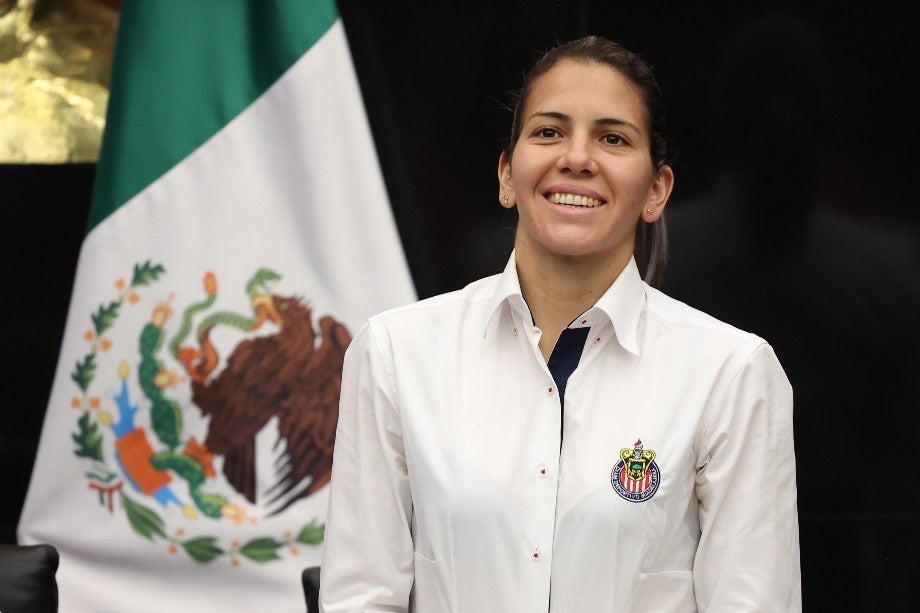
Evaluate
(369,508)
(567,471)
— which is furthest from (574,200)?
(369,508)

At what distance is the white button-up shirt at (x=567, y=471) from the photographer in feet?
5.00

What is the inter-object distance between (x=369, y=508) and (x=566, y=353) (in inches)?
12.8

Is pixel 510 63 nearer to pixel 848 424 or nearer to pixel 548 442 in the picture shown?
pixel 848 424

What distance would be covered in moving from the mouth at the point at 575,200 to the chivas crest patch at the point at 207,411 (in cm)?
119

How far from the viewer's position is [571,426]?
159cm

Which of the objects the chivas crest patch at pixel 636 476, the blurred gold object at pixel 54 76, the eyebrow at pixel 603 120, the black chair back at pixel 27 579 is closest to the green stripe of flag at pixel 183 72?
the blurred gold object at pixel 54 76

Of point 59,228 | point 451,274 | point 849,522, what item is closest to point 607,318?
point 451,274

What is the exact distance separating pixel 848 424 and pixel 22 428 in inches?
72.9

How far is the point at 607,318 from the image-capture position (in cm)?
163

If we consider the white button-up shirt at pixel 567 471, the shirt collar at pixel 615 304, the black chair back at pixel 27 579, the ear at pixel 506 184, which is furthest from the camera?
the black chair back at pixel 27 579

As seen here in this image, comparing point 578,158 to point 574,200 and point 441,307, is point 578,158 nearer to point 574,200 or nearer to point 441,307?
point 574,200

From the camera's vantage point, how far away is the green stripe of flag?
2744 millimetres

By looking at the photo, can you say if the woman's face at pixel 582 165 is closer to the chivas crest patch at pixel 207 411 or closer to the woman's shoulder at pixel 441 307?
the woman's shoulder at pixel 441 307

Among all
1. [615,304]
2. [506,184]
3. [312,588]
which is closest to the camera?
[615,304]
